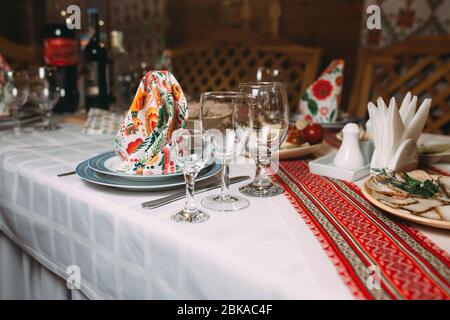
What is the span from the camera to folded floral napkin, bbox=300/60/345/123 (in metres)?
1.27

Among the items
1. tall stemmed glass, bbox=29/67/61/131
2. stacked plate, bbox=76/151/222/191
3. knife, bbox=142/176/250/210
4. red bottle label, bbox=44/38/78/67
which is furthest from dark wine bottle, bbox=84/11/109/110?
knife, bbox=142/176/250/210

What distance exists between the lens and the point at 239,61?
2.63 m

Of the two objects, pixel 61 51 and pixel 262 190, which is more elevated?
pixel 61 51

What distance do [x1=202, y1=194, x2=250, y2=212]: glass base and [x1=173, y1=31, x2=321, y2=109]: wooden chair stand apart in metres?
1.54

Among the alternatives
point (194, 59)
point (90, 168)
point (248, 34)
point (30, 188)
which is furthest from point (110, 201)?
point (194, 59)

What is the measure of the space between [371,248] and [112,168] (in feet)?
1.60

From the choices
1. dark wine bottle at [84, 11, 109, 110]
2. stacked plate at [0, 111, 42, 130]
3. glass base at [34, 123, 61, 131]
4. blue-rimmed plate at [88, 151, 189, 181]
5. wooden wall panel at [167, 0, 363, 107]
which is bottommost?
blue-rimmed plate at [88, 151, 189, 181]

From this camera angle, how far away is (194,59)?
275 cm

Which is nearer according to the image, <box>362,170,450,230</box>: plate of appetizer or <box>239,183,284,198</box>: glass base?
<box>362,170,450,230</box>: plate of appetizer

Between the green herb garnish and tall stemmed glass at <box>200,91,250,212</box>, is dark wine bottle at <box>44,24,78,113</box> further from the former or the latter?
the green herb garnish

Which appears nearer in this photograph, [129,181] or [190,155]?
[190,155]

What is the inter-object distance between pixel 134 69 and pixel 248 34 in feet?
3.44

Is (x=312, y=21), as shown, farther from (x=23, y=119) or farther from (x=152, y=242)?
(x=152, y=242)

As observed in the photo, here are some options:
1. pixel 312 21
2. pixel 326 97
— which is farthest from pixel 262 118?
pixel 312 21
